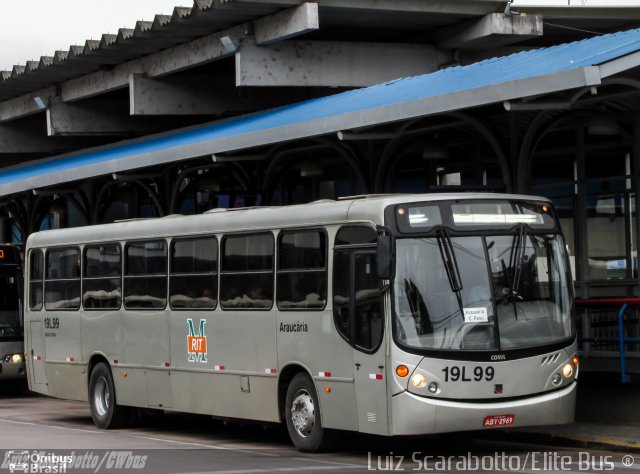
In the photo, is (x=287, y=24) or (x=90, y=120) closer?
(x=287, y=24)

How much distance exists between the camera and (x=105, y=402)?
1952 cm

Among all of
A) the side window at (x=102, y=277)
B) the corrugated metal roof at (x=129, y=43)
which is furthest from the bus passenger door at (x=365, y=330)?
the corrugated metal roof at (x=129, y=43)

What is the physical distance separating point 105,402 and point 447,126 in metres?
6.22

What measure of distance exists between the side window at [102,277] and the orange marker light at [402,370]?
658 centimetres

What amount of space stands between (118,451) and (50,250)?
6378 mm

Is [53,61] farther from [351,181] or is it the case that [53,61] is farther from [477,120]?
[477,120]

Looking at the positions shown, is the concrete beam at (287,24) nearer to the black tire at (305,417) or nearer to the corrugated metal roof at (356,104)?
the corrugated metal roof at (356,104)

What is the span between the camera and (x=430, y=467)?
44.5ft

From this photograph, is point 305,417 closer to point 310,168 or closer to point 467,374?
point 467,374

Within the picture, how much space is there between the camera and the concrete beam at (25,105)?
34594 mm

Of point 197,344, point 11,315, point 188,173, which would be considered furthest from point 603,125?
point 11,315

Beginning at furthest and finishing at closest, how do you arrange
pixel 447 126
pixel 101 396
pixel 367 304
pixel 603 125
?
pixel 101 396
pixel 447 126
pixel 603 125
pixel 367 304

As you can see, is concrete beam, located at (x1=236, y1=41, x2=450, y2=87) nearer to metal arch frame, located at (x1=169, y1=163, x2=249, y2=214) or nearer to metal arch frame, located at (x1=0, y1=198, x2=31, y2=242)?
metal arch frame, located at (x1=169, y1=163, x2=249, y2=214)

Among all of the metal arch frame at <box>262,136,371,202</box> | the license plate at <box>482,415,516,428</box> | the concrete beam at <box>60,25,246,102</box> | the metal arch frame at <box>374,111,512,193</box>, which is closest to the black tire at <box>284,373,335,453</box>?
the license plate at <box>482,415,516,428</box>
